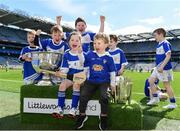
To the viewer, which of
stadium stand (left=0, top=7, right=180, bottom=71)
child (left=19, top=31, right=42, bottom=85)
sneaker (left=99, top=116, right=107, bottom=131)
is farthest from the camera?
stadium stand (left=0, top=7, right=180, bottom=71)

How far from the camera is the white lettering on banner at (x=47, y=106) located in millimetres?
4625

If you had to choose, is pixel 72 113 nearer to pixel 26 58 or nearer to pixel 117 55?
pixel 26 58

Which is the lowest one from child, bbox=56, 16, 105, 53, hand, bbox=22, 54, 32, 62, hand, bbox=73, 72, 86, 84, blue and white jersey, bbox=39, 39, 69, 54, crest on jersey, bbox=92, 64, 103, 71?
hand, bbox=73, 72, 86, 84

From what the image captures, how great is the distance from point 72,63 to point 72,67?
61mm

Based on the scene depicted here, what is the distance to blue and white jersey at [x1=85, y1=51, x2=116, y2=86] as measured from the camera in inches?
177

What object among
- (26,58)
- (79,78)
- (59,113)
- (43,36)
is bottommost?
(59,113)

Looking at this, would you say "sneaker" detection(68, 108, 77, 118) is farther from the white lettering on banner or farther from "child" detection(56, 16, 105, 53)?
"child" detection(56, 16, 105, 53)

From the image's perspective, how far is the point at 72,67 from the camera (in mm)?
4672

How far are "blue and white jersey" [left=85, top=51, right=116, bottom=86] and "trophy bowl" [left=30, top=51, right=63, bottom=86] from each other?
67cm

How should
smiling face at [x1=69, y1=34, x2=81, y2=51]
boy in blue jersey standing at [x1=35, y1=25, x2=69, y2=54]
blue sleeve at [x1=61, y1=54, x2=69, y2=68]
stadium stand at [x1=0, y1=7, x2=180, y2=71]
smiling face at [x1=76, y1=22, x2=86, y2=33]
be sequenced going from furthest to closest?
stadium stand at [x1=0, y1=7, x2=180, y2=71] → smiling face at [x1=76, y1=22, x2=86, y2=33] → boy in blue jersey standing at [x1=35, y1=25, x2=69, y2=54] → blue sleeve at [x1=61, y1=54, x2=69, y2=68] → smiling face at [x1=69, y1=34, x2=81, y2=51]

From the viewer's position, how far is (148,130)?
14.4ft

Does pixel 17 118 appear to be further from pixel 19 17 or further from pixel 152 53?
pixel 152 53

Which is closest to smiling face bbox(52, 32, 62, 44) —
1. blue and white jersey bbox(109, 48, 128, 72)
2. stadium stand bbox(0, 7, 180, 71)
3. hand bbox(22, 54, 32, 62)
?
hand bbox(22, 54, 32, 62)

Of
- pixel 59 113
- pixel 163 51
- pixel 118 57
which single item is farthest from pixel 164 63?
pixel 59 113
